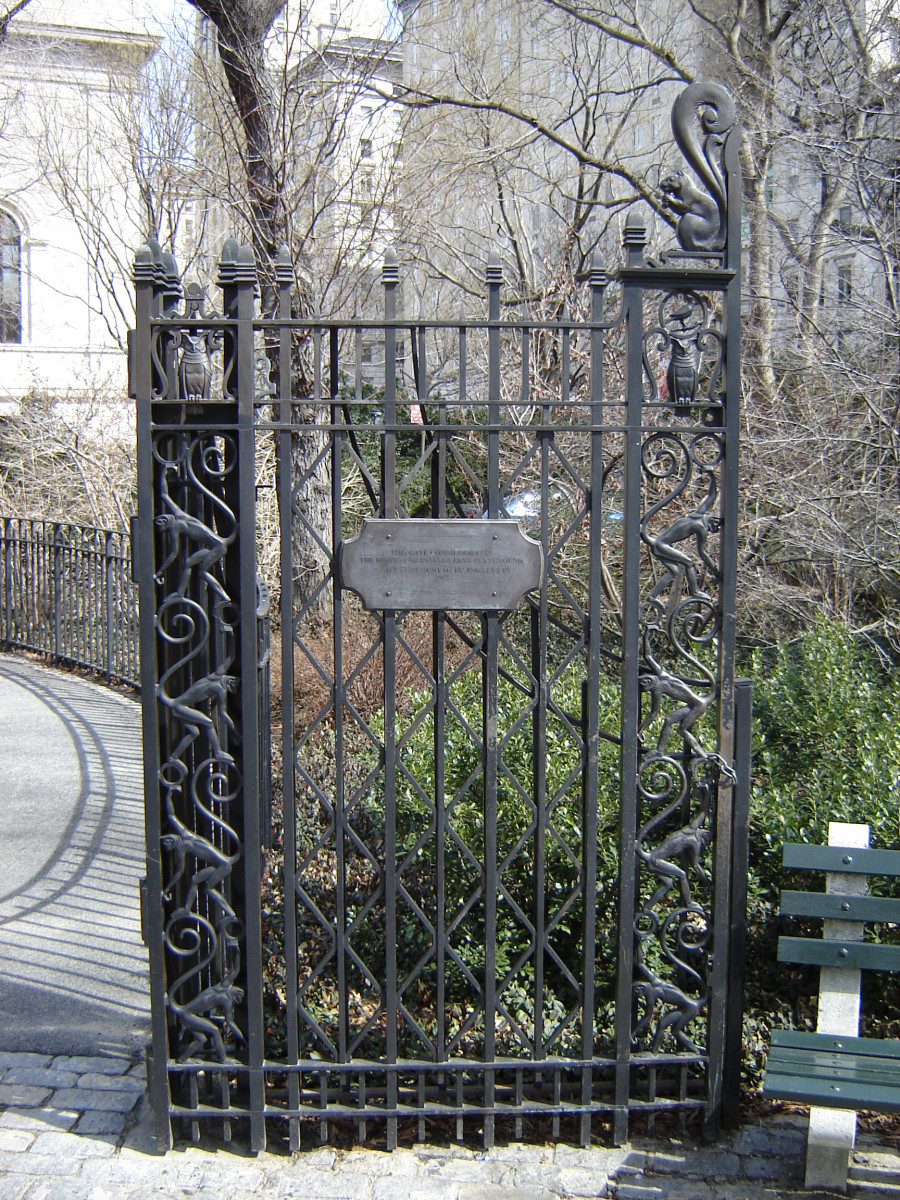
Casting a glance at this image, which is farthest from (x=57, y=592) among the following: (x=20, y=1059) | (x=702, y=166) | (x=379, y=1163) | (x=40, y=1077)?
(x=702, y=166)

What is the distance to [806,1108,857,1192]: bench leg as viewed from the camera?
10.8 feet

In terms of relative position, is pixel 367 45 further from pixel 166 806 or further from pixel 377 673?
pixel 166 806

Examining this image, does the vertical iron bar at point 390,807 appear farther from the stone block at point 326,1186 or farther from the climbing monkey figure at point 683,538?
the climbing monkey figure at point 683,538

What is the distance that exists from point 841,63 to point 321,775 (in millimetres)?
8974

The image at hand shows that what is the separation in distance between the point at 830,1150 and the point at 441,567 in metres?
2.16

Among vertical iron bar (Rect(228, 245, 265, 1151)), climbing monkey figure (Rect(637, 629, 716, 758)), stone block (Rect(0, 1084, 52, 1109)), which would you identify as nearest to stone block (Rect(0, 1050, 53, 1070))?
stone block (Rect(0, 1084, 52, 1109))

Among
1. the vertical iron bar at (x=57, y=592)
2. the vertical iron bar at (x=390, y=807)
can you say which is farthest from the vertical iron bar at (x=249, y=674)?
the vertical iron bar at (x=57, y=592)

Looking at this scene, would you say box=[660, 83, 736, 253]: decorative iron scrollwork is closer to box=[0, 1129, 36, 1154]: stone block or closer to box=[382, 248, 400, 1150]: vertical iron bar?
box=[382, 248, 400, 1150]: vertical iron bar

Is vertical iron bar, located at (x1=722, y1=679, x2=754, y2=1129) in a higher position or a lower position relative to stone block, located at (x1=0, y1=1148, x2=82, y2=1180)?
higher

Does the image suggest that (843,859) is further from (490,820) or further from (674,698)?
(490,820)

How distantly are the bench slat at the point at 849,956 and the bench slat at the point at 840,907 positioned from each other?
0.09 metres

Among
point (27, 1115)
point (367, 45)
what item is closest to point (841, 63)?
point (367, 45)

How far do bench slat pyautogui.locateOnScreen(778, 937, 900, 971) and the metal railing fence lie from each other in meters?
7.74

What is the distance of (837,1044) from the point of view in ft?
11.0
